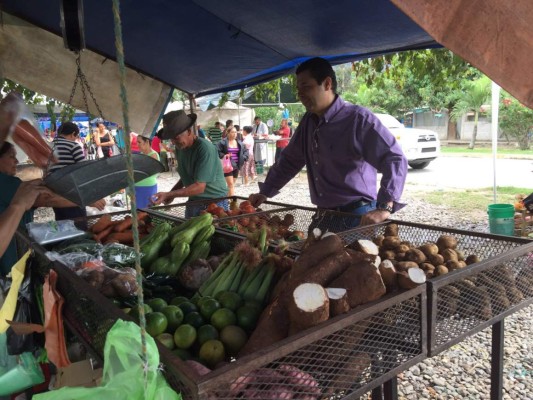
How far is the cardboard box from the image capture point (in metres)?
1.67

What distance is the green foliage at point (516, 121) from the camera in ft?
62.3

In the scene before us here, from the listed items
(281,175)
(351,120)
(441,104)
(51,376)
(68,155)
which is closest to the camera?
(51,376)

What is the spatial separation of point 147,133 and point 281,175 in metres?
3.05

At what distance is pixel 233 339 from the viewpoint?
143cm

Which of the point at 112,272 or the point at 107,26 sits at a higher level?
the point at 107,26

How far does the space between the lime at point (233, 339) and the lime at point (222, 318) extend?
0.08 feet

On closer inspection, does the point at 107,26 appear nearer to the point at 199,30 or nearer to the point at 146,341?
the point at 199,30

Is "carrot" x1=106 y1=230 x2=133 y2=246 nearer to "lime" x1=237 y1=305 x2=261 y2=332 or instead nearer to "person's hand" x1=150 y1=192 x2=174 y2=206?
"person's hand" x1=150 y1=192 x2=174 y2=206

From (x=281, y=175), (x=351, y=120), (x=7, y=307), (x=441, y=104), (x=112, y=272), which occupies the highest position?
(x=441, y=104)

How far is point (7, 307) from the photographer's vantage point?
6.44ft

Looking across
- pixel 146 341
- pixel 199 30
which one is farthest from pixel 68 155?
pixel 146 341

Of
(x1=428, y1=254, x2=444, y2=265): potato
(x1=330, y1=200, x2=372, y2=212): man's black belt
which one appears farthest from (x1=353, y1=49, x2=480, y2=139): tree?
(x1=428, y1=254, x2=444, y2=265): potato

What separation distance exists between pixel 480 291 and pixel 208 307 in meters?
1.08

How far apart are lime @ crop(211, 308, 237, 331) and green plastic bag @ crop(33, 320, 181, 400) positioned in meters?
0.42
